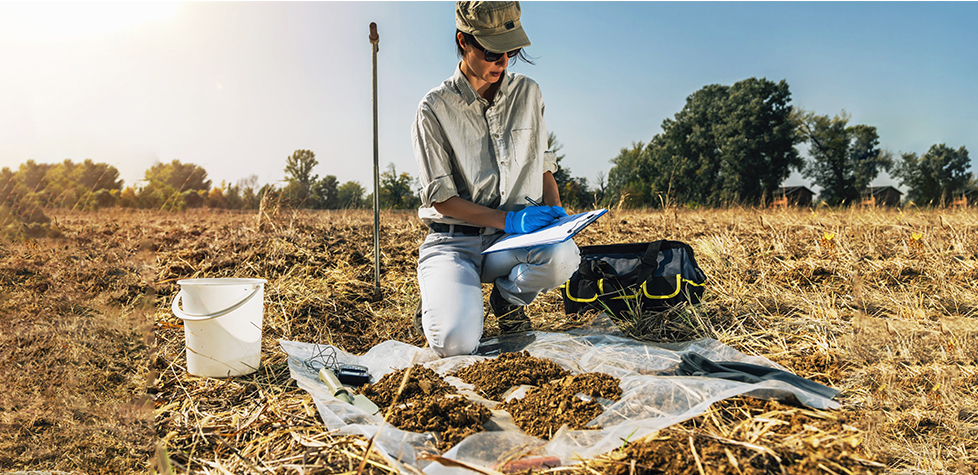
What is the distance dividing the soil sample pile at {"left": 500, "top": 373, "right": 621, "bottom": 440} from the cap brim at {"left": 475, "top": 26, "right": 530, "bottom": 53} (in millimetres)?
1546

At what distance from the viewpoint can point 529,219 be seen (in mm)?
2512

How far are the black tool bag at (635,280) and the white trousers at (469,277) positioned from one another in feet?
0.68

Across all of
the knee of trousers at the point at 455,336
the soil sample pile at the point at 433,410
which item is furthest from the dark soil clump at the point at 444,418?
the knee of trousers at the point at 455,336

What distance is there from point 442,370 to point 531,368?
405mm

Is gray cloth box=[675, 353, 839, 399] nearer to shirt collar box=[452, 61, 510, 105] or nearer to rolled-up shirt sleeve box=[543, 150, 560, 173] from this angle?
rolled-up shirt sleeve box=[543, 150, 560, 173]

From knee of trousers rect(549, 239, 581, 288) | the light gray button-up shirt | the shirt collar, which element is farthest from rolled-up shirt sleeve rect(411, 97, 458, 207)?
knee of trousers rect(549, 239, 581, 288)

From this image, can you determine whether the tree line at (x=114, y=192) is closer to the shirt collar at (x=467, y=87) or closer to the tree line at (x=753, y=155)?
the shirt collar at (x=467, y=87)

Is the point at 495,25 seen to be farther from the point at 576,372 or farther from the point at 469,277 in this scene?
the point at 576,372

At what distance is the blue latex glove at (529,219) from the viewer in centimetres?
251

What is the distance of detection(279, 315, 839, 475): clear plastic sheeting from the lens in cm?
135

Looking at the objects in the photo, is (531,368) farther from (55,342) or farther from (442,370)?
(55,342)

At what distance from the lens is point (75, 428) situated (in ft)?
6.19

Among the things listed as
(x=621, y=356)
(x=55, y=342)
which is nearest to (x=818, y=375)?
(x=621, y=356)

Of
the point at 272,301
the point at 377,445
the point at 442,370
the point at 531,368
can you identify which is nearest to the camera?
the point at 377,445
